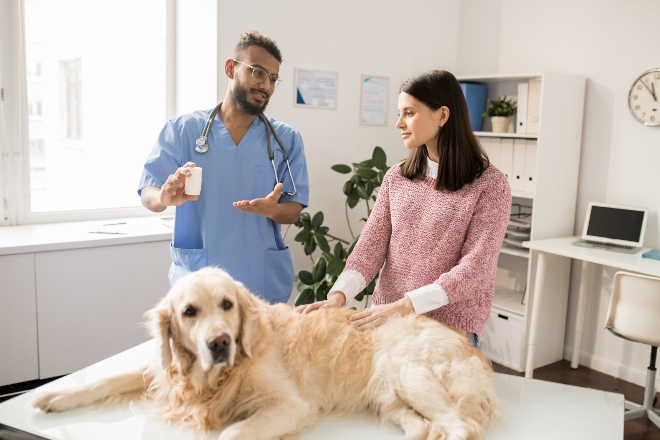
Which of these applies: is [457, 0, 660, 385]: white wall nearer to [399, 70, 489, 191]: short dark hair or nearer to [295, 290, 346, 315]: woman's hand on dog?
[399, 70, 489, 191]: short dark hair

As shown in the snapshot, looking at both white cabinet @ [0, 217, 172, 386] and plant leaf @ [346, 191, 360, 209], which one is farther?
plant leaf @ [346, 191, 360, 209]

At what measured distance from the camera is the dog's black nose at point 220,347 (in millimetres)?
1345

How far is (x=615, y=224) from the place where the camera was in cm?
380

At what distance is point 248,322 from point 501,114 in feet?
11.0

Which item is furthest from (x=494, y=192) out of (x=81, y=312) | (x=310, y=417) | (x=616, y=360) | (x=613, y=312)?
(x=616, y=360)

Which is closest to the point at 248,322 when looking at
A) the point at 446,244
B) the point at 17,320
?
the point at 446,244

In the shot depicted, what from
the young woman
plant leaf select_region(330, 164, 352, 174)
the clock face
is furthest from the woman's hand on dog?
the clock face

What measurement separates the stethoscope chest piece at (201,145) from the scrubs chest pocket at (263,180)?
0.20m

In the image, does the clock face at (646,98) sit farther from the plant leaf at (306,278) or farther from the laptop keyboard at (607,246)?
the plant leaf at (306,278)

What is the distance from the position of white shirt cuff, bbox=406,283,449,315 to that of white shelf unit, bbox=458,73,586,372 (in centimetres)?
238

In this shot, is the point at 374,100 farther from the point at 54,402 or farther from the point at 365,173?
the point at 54,402

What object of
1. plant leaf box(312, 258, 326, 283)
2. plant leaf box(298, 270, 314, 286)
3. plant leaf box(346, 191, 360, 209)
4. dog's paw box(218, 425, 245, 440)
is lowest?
plant leaf box(298, 270, 314, 286)

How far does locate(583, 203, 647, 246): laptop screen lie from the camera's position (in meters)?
3.71

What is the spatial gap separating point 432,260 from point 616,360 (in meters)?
2.73
